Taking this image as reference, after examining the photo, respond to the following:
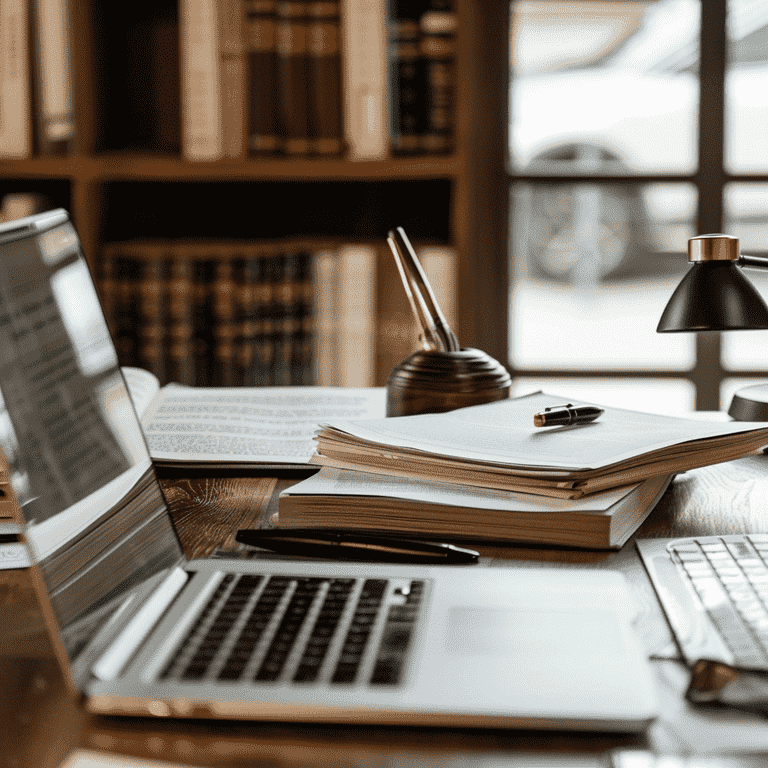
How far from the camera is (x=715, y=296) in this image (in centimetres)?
87

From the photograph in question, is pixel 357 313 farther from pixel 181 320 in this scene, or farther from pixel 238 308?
pixel 181 320

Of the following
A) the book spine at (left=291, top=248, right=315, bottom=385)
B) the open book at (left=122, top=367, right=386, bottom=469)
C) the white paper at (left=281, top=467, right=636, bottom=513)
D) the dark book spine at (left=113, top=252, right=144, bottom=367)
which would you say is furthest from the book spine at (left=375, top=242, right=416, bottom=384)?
the white paper at (left=281, top=467, right=636, bottom=513)

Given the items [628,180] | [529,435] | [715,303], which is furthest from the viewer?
[628,180]

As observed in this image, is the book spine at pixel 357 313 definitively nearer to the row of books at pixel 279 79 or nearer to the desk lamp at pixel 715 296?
the row of books at pixel 279 79

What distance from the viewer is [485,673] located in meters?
0.42

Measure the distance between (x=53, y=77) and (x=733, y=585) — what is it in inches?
64.7

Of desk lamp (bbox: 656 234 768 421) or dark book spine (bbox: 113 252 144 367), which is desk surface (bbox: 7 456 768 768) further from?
dark book spine (bbox: 113 252 144 367)

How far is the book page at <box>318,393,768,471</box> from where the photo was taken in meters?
0.70

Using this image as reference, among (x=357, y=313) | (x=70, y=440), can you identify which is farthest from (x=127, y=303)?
(x=70, y=440)

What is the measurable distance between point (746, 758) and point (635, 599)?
0.60 feet

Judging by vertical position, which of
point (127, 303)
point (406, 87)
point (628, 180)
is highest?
point (406, 87)

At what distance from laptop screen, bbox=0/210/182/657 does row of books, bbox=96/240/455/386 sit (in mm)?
1234

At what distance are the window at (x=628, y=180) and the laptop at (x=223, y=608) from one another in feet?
5.27

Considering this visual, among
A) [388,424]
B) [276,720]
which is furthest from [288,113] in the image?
[276,720]
